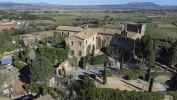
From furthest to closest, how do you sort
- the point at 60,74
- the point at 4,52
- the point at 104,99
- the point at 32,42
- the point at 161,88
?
1. the point at 32,42
2. the point at 4,52
3. the point at 60,74
4. the point at 161,88
5. the point at 104,99

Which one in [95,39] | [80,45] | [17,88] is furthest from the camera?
[95,39]

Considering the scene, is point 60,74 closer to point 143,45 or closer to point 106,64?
point 106,64

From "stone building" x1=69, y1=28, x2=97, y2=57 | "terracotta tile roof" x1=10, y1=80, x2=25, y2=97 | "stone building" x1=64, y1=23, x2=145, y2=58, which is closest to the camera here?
"terracotta tile roof" x1=10, y1=80, x2=25, y2=97

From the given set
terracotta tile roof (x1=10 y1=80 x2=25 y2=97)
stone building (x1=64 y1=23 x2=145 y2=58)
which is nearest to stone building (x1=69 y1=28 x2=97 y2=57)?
stone building (x1=64 y1=23 x2=145 y2=58)

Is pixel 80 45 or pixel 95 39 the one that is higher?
pixel 80 45

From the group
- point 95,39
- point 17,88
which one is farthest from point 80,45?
point 17,88

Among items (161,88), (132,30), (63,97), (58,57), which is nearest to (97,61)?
(58,57)

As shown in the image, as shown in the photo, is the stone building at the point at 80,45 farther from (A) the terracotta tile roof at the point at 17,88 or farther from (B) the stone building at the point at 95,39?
(A) the terracotta tile roof at the point at 17,88

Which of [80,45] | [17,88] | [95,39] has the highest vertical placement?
[80,45]

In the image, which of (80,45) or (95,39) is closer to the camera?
(80,45)

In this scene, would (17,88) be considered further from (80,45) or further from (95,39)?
(95,39)

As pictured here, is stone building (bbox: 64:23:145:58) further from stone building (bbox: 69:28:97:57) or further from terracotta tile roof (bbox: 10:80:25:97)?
terracotta tile roof (bbox: 10:80:25:97)
